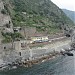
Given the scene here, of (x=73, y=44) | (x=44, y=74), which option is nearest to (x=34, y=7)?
(x=73, y=44)

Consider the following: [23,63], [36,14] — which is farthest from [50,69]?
[36,14]

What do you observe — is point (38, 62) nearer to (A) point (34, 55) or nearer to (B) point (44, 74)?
(A) point (34, 55)

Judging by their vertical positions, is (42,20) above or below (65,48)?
above

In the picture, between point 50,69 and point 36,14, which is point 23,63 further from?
point 36,14

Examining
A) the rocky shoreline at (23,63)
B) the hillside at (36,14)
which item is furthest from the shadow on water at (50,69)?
the hillside at (36,14)

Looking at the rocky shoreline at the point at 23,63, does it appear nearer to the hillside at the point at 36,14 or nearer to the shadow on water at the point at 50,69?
the shadow on water at the point at 50,69

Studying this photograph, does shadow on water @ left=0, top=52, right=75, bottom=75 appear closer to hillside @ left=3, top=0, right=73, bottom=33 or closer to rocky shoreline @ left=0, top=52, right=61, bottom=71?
rocky shoreline @ left=0, top=52, right=61, bottom=71
